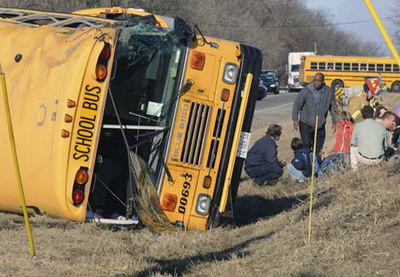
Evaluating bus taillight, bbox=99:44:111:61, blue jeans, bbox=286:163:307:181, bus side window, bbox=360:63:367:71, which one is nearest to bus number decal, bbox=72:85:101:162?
bus taillight, bbox=99:44:111:61

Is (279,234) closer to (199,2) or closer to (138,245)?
(138,245)

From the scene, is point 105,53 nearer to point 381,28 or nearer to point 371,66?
point 381,28

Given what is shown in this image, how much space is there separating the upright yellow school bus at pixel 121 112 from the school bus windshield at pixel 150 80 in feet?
0.04

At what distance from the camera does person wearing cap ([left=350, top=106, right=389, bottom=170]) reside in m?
12.4

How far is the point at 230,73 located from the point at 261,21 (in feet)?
305

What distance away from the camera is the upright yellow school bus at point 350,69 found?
2400 inches

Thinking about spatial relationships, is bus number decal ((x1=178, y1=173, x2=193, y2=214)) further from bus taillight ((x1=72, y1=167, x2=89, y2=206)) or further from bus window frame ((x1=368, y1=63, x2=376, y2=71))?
bus window frame ((x1=368, y1=63, x2=376, y2=71))

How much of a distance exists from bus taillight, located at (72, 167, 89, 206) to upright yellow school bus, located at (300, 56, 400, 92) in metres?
53.1

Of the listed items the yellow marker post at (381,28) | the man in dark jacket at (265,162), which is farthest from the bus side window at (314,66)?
the yellow marker post at (381,28)

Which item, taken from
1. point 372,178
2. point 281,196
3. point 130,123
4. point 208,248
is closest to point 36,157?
point 130,123

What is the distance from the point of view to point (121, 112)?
366 inches

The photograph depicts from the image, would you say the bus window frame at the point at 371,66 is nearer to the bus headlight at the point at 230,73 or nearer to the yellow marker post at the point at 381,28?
the bus headlight at the point at 230,73

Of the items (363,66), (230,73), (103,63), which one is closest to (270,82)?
(363,66)

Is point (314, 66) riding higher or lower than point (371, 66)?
lower
